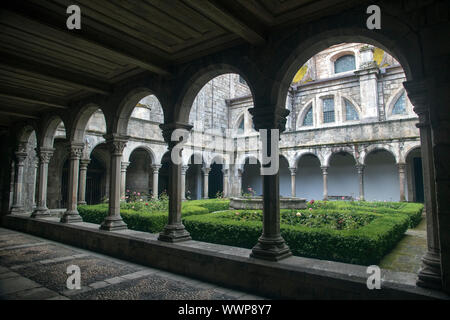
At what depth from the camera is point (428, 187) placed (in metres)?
3.11

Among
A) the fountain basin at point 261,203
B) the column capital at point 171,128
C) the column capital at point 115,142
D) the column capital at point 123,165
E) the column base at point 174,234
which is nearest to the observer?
the column base at point 174,234

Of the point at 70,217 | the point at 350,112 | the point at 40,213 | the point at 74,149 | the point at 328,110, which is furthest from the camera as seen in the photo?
the point at 328,110

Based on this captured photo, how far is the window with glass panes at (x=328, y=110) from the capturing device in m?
19.0

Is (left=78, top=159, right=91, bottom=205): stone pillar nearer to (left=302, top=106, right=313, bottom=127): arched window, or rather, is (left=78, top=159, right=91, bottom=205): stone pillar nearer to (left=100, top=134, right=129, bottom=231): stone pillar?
(left=100, top=134, right=129, bottom=231): stone pillar

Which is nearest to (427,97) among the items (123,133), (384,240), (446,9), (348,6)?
(446,9)

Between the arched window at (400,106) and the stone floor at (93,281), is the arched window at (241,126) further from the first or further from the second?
the stone floor at (93,281)

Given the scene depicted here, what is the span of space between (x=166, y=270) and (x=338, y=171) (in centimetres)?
1543

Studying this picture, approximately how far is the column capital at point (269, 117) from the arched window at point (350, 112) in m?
15.7

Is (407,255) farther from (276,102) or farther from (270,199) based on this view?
(276,102)

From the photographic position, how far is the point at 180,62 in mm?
5414

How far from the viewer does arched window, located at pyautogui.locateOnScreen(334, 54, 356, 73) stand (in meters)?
20.6

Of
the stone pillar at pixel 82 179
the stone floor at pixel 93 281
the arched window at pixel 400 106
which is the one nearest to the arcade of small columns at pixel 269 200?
the stone floor at pixel 93 281

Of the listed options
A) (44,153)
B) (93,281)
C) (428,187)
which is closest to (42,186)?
(44,153)

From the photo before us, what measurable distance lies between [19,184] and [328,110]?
16.8 metres
